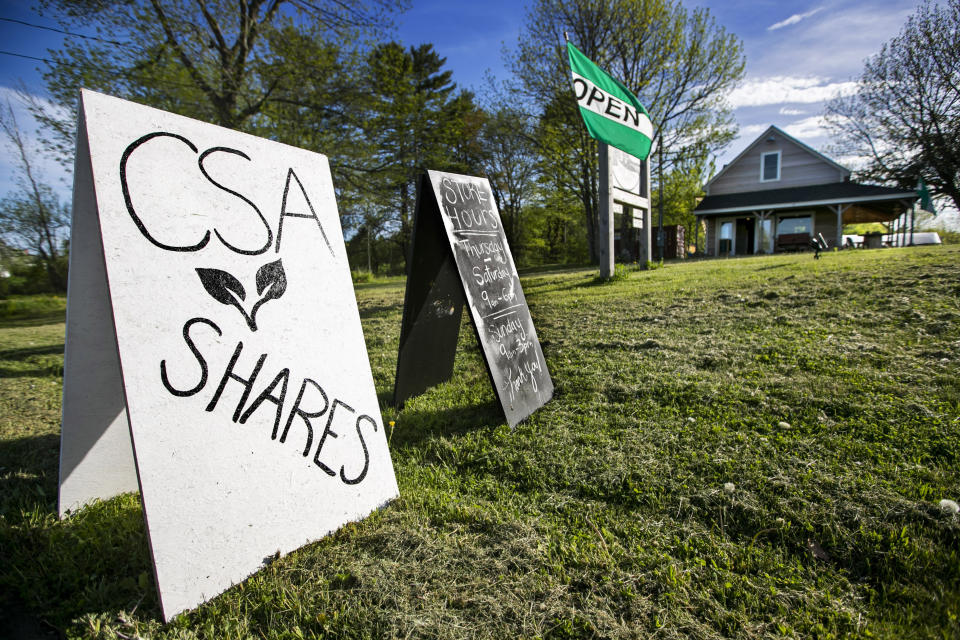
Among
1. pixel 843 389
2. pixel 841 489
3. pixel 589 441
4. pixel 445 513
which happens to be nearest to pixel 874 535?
pixel 841 489

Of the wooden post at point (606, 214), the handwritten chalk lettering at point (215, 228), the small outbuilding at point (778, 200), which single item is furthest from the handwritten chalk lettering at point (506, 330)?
the small outbuilding at point (778, 200)

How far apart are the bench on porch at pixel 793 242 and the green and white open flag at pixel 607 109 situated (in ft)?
45.3

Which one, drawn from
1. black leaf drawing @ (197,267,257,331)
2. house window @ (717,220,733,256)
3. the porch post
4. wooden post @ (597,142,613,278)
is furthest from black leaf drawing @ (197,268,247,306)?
house window @ (717,220,733,256)

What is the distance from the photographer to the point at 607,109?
24.6 feet

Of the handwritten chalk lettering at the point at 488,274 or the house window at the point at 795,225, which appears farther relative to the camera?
the house window at the point at 795,225

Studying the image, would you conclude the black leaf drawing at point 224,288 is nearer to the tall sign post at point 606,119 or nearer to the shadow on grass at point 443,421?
the shadow on grass at point 443,421

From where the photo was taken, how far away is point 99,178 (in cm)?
139

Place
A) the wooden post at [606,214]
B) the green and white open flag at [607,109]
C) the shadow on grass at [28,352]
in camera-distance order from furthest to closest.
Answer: the wooden post at [606,214], the green and white open flag at [607,109], the shadow on grass at [28,352]

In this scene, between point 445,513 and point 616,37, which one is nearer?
point 445,513

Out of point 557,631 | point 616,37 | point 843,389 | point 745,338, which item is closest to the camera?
point 557,631

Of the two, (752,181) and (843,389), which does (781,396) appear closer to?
(843,389)

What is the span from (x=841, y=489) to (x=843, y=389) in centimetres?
118

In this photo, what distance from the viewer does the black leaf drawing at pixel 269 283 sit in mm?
1729

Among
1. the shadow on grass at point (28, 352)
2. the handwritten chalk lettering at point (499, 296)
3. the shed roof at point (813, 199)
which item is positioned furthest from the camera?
the shed roof at point (813, 199)
